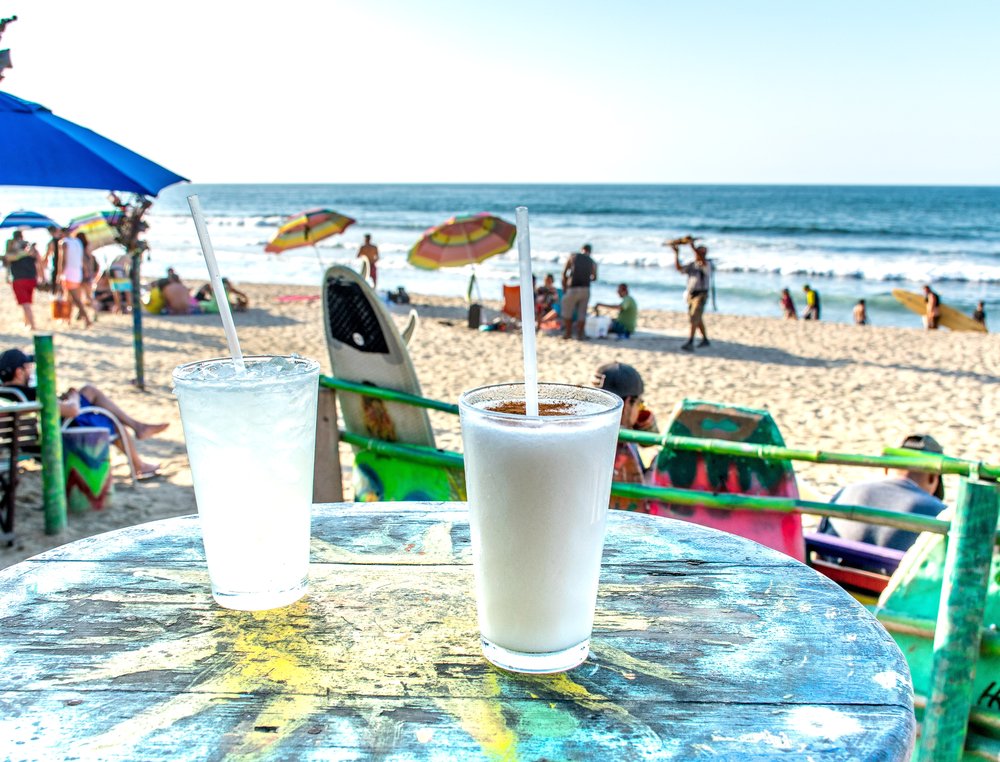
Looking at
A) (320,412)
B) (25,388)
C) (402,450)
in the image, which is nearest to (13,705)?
(402,450)

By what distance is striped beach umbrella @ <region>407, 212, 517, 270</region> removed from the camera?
1350 cm

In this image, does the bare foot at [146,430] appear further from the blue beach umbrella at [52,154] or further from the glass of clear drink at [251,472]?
the glass of clear drink at [251,472]

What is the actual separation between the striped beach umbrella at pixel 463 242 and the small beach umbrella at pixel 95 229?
5433mm

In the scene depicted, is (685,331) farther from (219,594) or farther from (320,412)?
(219,594)

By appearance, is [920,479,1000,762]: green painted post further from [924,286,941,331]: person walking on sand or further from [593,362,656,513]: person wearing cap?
[924,286,941,331]: person walking on sand

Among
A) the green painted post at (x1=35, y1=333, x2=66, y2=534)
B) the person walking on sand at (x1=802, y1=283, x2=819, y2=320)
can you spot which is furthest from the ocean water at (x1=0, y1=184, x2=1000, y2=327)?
the green painted post at (x1=35, y1=333, x2=66, y2=534)

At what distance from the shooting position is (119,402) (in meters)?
7.65

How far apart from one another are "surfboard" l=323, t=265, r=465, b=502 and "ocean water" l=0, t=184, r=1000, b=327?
12.4 feet

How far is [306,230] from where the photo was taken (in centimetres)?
1425

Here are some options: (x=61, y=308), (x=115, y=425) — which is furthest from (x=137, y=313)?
(x=61, y=308)

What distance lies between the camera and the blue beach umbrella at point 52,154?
3.71m

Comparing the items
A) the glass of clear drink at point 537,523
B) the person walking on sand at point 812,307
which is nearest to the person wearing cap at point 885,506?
the glass of clear drink at point 537,523

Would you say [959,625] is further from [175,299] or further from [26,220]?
[175,299]

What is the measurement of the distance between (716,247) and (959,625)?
31899mm
